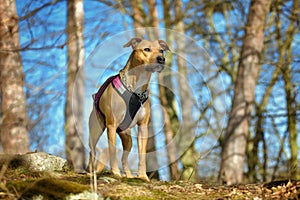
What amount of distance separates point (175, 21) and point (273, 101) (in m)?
4.71

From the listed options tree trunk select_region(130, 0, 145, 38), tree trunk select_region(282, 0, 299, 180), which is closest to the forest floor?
tree trunk select_region(130, 0, 145, 38)

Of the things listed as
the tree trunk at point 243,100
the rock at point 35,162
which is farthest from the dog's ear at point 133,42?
the tree trunk at point 243,100

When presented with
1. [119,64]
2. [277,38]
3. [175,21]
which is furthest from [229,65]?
[119,64]

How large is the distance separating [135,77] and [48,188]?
129cm

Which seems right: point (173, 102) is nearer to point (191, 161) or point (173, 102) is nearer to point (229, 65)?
point (191, 161)

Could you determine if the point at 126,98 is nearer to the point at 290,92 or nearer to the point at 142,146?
the point at 142,146

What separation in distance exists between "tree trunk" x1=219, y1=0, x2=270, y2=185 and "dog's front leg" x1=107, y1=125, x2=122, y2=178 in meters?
5.92

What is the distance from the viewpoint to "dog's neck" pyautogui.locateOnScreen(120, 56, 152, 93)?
4.02m

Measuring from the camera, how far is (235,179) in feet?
32.4

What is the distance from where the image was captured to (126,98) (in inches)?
157

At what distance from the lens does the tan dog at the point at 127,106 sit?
3.96 metres

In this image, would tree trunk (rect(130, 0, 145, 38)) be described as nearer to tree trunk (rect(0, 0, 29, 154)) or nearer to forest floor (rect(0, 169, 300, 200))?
tree trunk (rect(0, 0, 29, 154))

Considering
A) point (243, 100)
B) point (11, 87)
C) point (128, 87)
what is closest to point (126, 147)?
point (128, 87)

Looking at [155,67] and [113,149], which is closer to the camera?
[155,67]
